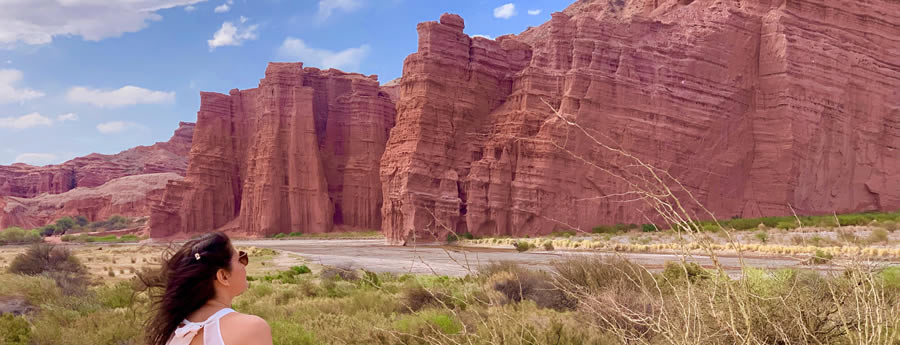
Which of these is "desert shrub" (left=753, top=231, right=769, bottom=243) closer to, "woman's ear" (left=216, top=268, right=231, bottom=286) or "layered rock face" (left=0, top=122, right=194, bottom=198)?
"woman's ear" (left=216, top=268, right=231, bottom=286)

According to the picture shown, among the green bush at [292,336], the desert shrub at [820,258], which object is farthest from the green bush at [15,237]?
the desert shrub at [820,258]

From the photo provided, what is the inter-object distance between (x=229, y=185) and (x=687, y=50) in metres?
52.5

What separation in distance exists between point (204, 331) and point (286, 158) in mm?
66837

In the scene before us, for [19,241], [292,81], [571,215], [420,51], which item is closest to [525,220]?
[571,215]

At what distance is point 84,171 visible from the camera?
348 ft

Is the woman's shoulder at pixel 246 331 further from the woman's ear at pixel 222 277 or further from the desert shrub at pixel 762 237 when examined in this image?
the desert shrub at pixel 762 237

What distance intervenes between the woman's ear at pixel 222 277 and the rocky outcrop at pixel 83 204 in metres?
94.2

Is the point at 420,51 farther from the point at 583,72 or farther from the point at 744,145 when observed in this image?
the point at 744,145

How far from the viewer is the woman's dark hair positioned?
260cm

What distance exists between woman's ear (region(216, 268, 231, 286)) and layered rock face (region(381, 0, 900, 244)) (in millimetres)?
41649

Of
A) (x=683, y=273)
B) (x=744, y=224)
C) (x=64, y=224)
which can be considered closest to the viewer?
(x=683, y=273)

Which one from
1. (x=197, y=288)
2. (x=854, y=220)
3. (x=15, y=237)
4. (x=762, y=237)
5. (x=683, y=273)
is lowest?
(x=15, y=237)

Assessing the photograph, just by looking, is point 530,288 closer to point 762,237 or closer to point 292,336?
point 292,336

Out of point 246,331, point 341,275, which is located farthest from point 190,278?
point 341,275
